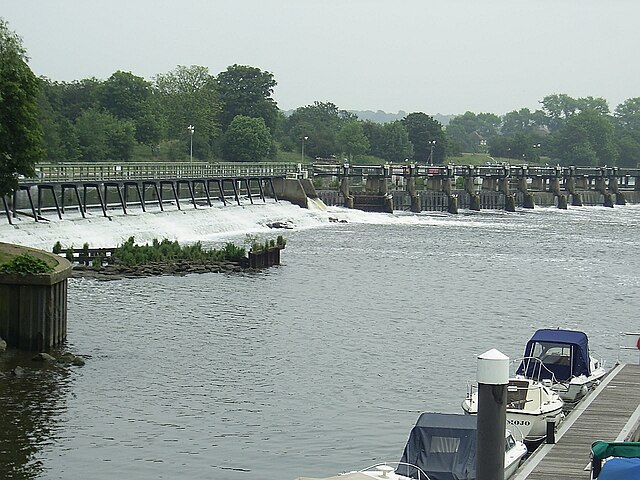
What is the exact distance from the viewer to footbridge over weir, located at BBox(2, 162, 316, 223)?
3116 inches

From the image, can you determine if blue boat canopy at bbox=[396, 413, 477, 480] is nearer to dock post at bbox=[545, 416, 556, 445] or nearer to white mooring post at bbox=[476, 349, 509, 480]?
dock post at bbox=[545, 416, 556, 445]

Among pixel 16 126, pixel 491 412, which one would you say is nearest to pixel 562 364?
pixel 491 412

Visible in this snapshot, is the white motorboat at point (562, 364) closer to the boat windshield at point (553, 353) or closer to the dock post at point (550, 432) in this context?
the boat windshield at point (553, 353)

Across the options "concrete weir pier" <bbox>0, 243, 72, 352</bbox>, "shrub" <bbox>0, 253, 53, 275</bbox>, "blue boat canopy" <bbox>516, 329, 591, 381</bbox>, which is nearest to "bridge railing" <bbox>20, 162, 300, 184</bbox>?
"shrub" <bbox>0, 253, 53, 275</bbox>

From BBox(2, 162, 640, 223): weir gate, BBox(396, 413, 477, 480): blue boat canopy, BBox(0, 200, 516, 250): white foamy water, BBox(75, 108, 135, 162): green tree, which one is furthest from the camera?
BBox(75, 108, 135, 162): green tree

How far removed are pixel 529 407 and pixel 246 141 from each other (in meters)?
147

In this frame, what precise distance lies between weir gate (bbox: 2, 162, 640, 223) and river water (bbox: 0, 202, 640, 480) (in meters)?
4.28

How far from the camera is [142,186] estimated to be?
307 feet

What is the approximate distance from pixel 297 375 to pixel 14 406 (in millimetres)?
10580

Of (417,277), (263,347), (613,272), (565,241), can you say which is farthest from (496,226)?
(263,347)

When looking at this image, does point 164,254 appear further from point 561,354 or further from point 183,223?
point 561,354

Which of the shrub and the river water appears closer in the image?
the river water

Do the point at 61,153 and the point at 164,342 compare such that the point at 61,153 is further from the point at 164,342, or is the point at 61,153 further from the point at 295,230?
the point at 164,342

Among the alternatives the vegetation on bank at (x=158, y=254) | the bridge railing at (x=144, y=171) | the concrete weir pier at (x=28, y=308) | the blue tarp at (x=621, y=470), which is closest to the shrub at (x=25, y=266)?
the concrete weir pier at (x=28, y=308)
